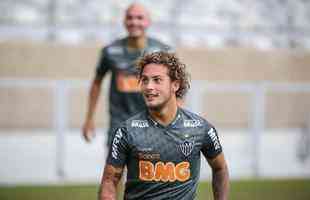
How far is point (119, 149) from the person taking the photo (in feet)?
13.4

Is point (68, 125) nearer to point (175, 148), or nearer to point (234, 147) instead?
point (234, 147)

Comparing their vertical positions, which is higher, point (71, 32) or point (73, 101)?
point (71, 32)

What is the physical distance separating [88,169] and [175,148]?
6.75 meters

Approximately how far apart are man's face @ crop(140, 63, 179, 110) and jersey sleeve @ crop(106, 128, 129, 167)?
0.21 meters

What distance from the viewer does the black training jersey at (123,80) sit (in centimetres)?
681

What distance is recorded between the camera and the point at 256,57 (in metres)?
16.1

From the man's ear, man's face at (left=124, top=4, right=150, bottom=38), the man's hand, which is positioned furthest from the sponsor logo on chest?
the man's hand

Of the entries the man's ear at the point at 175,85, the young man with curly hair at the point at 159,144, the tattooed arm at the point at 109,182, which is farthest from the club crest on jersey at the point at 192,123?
the tattooed arm at the point at 109,182

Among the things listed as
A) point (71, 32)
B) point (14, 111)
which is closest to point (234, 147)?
point (14, 111)

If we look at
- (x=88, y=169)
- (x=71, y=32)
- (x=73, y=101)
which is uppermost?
(x=71, y=32)

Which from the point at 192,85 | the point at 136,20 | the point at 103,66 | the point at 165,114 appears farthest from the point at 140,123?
the point at 192,85

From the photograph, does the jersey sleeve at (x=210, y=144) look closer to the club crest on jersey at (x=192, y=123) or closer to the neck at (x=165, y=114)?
the club crest on jersey at (x=192, y=123)

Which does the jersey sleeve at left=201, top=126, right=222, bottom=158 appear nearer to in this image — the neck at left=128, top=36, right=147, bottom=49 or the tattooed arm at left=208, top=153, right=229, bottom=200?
the tattooed arm at left=208, top=153, right=229, bottom=200

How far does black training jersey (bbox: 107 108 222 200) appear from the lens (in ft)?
13.5
